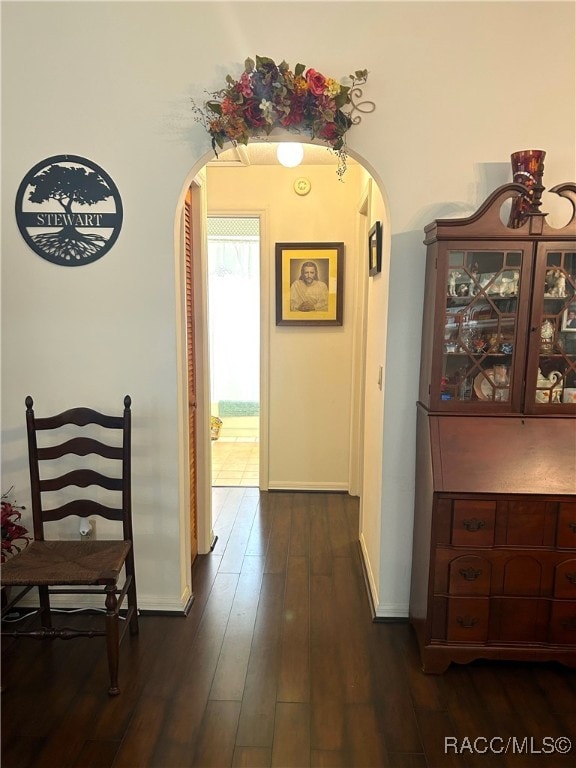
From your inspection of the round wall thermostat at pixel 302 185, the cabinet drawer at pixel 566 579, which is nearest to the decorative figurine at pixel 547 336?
the cabinet drawer at pixel 566 579

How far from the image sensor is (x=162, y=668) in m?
2.10

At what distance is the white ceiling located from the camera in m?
3.40

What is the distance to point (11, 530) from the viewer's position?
229cm

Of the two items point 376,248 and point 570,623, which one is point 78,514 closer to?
point 376,248

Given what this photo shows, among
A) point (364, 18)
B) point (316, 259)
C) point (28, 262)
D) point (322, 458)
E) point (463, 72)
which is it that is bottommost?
point (322, 458)

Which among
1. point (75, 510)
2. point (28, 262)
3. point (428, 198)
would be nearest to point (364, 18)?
point (428, 198)

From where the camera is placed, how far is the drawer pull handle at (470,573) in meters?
2.02

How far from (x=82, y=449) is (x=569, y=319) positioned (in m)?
2.17

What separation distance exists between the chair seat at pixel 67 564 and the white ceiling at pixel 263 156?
262cm

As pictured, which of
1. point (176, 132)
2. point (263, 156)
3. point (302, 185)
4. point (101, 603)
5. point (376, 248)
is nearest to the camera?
point (176, 132)

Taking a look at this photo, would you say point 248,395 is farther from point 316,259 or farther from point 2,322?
point 2,322

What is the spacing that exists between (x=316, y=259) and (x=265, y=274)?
42 cm

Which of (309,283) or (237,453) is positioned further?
(237,453)

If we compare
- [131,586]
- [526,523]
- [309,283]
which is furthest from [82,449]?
[309,283]
